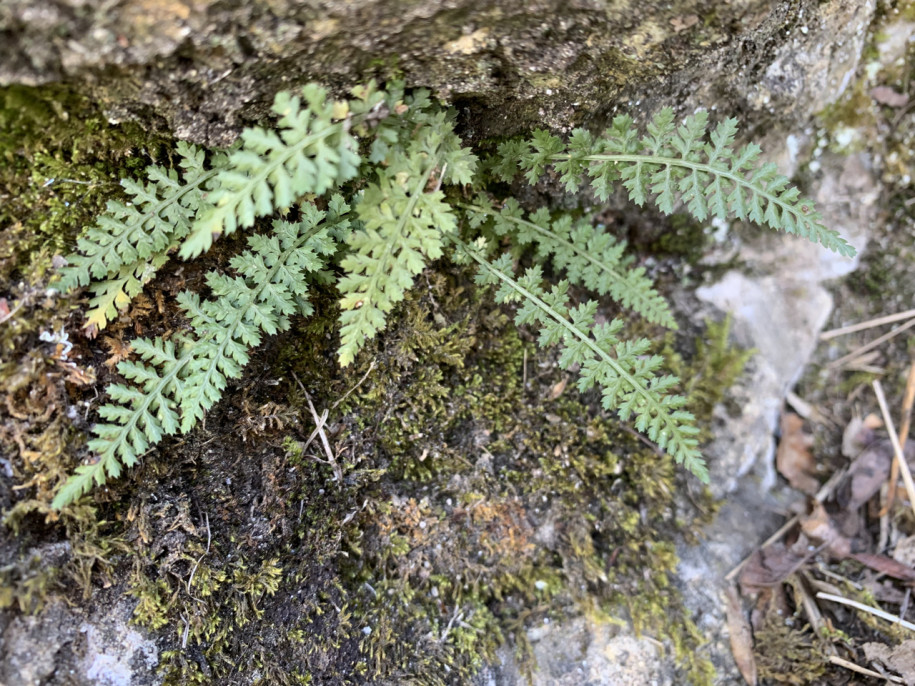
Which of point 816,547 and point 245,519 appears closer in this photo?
point 245,519

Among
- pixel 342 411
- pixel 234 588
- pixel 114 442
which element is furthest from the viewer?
pixel 342 411

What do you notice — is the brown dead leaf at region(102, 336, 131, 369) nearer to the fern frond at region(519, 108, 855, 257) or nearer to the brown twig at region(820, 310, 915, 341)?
the fern frond at region(519, 108, 855, 257)

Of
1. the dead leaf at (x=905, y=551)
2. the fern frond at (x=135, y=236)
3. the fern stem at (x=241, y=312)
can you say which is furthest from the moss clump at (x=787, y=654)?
the fern frond at (x=135, y=236)

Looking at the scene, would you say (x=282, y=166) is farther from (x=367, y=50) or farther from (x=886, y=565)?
(x=886, y=565)

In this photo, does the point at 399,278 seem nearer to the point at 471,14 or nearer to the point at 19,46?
the point at 471,14

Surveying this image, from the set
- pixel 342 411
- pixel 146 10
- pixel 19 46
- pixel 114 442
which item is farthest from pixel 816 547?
pixel 19 46

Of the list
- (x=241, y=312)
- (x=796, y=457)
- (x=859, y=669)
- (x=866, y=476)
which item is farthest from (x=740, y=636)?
(x=241, y=312)
